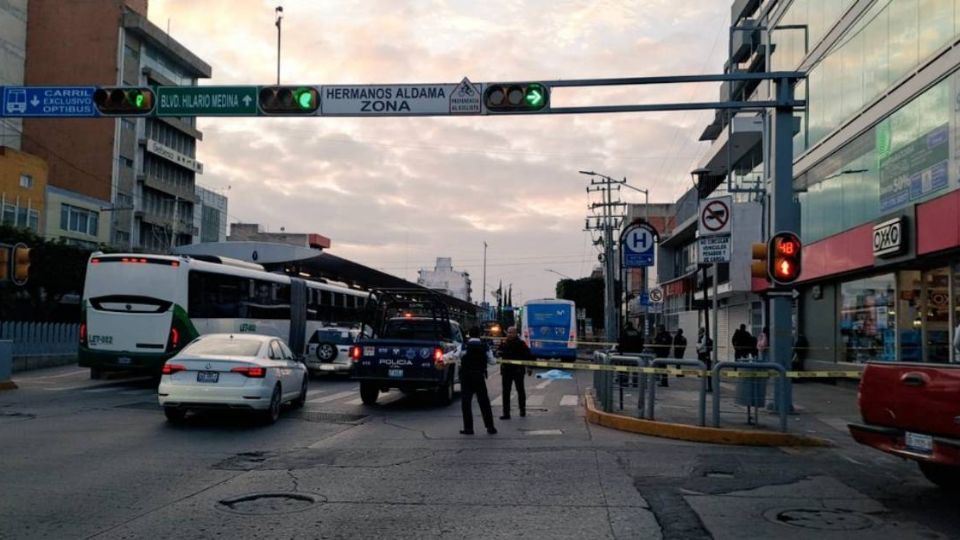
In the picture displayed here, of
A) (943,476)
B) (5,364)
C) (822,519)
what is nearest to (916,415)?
(943,476)

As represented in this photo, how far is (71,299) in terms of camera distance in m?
48.3

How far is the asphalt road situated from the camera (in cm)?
691

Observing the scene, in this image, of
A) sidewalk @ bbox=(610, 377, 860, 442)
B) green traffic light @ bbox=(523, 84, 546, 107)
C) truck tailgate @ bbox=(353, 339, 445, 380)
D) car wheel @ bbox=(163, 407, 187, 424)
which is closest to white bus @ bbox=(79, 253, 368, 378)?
truck tailgate @ bbox=(353, 339, 445, 380)

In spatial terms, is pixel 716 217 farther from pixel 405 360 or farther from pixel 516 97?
pixel 405 360

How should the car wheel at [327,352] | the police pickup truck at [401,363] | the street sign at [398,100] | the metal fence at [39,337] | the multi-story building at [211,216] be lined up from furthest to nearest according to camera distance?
the multi-story building at [211,216]
the metal fence at [39,337]
the car wheel at [327,352]
the street sign at [398,100]
the police pickup truck at [401,363]

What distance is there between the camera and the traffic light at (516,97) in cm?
1642

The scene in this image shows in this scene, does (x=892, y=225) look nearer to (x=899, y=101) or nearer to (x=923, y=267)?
(x=923, y=267)

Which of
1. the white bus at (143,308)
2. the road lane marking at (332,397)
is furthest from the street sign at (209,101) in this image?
the road lane marking at (332,397)

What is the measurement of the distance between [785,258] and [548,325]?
81.1 feet

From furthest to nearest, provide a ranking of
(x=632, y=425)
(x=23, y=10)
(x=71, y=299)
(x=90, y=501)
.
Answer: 1. (x=23, y=10)
2. (x=71, y=299)
3. (x=632, y=425)
4. (x=90, y=501)

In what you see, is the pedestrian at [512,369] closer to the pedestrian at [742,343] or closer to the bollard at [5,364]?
the pedestrian at [742,343]

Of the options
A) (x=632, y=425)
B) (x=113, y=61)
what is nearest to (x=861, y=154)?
(x=632, y=425)

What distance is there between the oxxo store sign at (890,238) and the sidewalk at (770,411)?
355 centimetres

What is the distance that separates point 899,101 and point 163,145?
6472 cm
